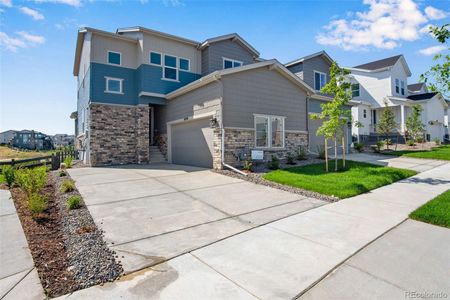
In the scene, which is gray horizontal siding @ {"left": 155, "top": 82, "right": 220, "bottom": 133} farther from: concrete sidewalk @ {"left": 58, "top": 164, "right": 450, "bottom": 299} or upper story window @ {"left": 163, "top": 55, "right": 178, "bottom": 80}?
concrete sidewalk @ {"left": 58, "top": 164, "right": 450, "bottom": 299}

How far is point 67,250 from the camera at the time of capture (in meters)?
3.73

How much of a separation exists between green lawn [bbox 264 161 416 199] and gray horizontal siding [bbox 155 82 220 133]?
4573 millimetres

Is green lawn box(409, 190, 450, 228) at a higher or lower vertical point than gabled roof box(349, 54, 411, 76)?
lower

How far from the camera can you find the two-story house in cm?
1155

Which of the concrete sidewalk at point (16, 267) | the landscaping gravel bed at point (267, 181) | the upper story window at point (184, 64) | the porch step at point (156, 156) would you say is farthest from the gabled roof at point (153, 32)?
the concrete sidewalk at point (16, 267)

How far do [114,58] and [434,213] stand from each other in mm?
17059

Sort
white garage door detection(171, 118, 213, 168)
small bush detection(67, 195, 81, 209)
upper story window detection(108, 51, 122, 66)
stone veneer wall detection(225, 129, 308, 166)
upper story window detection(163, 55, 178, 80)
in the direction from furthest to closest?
upper story window detection(163, 55, 178, 80) < upper story window detection(108, 51, 122, 66) < white garage door detection(171, 118, 213, 168) < stone veneer wall detection(225, 129, 308, 166) < small bush detection(67, 195, 81, 209)

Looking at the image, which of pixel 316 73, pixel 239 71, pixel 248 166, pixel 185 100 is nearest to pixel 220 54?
pixel 185 100

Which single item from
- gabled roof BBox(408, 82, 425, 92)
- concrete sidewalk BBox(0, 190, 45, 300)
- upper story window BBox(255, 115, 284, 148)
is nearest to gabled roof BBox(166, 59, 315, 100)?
upper story window BBox(255, 115, 284, 148)

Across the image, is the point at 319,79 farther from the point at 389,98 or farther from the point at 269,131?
the point at 269,131

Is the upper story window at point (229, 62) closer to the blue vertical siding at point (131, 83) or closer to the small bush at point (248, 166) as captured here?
the blue vertical siding at point (131, 83)

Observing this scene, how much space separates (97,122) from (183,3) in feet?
29.2

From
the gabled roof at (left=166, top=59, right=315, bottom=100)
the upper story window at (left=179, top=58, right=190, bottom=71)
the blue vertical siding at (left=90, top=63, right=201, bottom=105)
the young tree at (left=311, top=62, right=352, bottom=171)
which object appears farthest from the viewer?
the upper story window at (left=179, top=58, right=190, bottom=71)

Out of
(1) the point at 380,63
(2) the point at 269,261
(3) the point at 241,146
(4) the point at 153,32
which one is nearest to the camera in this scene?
(2) the point at 269,261
